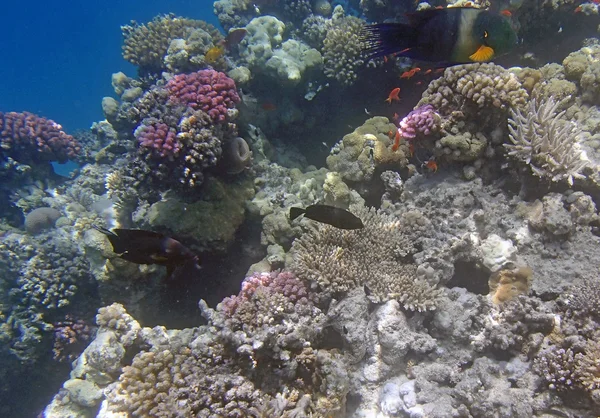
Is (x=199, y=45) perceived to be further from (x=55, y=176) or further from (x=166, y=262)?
(x=55, y=176)

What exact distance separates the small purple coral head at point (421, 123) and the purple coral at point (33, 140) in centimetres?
1000

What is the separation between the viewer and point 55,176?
10766 millimetres

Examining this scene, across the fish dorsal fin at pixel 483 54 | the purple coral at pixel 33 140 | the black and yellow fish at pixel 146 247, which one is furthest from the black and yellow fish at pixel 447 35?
the purple coral at pixel 33 140

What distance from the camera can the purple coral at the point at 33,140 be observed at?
31.8ft

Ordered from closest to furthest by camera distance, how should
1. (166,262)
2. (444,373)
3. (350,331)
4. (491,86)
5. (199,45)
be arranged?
1. (166,262)
2. (444,373)
3. (350,331)
4. (491,86)
5. (199,45)

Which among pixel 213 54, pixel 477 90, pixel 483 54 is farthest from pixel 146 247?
pixel 213 54

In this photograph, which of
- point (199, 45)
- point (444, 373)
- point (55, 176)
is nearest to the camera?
point (444, 373)

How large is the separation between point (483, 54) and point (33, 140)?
11.7 m

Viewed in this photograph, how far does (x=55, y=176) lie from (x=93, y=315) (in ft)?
18.5

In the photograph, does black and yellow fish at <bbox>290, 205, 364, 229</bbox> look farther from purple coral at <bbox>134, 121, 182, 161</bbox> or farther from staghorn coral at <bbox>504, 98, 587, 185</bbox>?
staghorn coral at <bbox>504, 98, 587, 185</bbox>

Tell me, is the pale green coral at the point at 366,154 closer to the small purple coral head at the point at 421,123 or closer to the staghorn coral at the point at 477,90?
the small purple coral head at the point at 421,123

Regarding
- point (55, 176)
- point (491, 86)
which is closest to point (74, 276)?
point (55, 176)

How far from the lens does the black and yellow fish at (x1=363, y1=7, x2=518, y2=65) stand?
91.4 inches

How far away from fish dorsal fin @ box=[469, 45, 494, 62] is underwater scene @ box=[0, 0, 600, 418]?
2 cm
